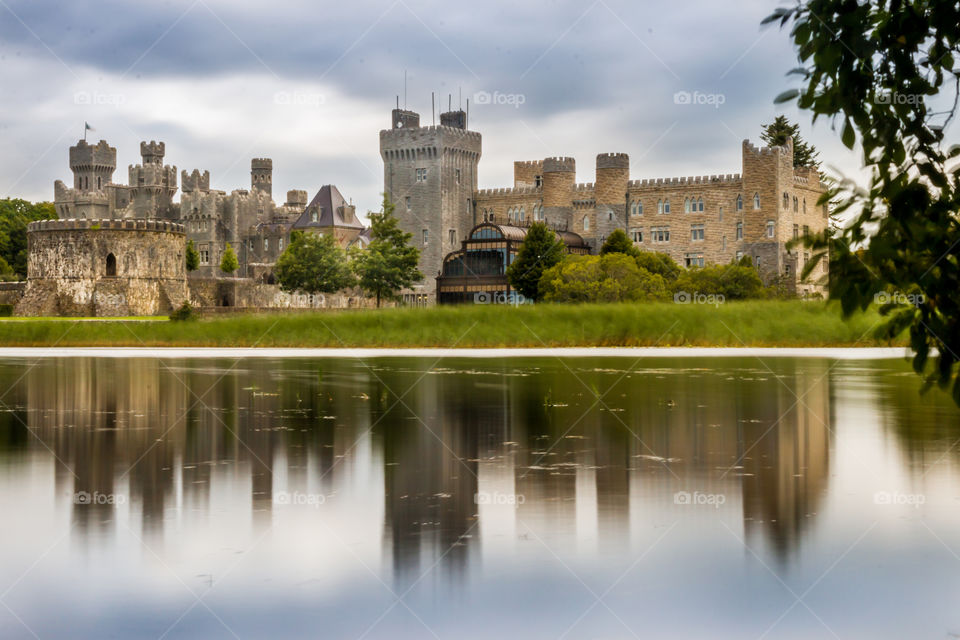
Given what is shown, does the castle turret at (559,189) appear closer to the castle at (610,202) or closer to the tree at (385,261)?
the castle at (610,202)

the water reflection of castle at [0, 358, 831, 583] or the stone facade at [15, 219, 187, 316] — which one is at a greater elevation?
the stone facade at [15, 219, 187, 316]

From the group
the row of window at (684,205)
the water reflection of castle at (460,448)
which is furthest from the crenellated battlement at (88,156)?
the water reflection of castle at (460,448)

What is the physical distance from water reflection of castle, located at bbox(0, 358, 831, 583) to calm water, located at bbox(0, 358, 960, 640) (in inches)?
2.2

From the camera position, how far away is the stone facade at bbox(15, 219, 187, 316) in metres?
70.9

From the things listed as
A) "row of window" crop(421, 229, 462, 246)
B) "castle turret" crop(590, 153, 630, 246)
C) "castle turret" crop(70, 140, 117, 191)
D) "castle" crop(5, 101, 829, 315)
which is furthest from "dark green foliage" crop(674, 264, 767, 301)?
"castle turret" crop(70, 140, 117, 191)

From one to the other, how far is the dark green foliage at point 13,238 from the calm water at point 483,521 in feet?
281

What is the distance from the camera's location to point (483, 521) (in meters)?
8.93

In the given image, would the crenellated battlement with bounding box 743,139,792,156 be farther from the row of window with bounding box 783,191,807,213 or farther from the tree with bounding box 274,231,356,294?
the tree with bounding box 274,231,356,294

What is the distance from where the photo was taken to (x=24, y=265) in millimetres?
103312

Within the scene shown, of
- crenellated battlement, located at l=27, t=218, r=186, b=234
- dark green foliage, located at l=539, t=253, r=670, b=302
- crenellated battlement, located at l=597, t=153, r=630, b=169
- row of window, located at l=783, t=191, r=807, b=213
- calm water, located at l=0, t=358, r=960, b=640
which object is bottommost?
calm water, located at l=0, t=358, r=960, b=640

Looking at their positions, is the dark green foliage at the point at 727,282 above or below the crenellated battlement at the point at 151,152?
below

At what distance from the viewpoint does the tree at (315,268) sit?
73312 millimetres

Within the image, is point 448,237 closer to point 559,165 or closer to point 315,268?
point 559,165

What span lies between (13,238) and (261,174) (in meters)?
27.5
